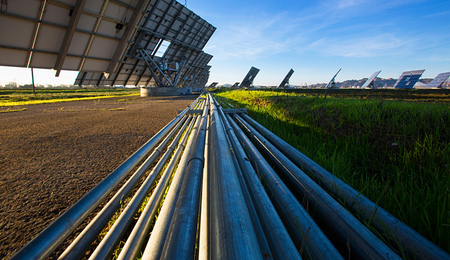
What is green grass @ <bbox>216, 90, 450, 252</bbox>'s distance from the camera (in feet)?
3.44

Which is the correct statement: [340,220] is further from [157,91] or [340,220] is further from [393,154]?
[157,91]

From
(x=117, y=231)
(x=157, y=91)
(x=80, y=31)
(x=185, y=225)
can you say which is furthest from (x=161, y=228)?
(x=157, y=91)

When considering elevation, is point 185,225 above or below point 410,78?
below

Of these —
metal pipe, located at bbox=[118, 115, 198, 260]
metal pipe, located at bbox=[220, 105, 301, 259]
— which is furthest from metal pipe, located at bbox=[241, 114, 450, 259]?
metal pipe, located at bbox=[118, 115, 198, 260]

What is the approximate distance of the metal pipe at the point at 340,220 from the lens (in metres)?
0.64

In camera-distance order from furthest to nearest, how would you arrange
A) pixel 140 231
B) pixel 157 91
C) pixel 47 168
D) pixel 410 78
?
pixel 410 78 → pixel 157 91 → pixel 47 168 → pixel 140 231

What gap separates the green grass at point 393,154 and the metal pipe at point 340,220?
293 millimetres

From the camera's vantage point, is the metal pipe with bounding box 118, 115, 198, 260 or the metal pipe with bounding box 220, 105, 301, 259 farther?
the metal pipe with bounding box 118, 115, 198, 260

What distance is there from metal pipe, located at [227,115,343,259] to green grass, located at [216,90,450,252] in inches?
18.5

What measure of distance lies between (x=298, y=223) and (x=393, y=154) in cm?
169

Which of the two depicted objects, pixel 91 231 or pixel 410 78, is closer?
pixel 91 231

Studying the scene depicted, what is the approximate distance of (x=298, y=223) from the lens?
2.59 ft

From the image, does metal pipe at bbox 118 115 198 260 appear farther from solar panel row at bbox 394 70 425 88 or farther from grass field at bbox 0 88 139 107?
solar panel row at bbox 394 70 425 88

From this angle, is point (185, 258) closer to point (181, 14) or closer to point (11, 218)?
point (11, 218)
